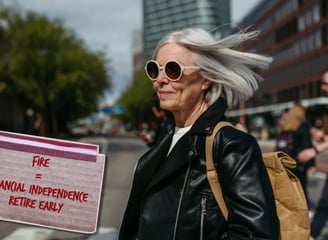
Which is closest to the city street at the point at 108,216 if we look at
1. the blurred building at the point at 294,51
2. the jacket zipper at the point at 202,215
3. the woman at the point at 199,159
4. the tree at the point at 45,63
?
the woman at the point at 199,159

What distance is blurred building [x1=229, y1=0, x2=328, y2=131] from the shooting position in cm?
6362

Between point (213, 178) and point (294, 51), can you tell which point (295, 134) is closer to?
point (213, 178)

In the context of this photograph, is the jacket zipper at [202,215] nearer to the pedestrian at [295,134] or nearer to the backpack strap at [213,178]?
the backpack strap at [213,178]

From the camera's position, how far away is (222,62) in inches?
82.7

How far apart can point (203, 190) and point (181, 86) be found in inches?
17.0

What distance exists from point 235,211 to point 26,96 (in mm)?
52219

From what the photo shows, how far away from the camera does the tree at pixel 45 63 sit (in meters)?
47.6

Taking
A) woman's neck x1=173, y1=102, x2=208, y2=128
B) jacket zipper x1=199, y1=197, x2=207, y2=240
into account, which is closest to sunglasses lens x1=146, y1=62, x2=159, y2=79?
woman's neck x1=173, y1=102, x2=208, y2=128

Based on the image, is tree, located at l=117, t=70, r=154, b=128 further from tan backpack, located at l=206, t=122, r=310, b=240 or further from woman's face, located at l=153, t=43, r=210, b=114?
tan backpack, located at l=206, t=122, r=310, b=240

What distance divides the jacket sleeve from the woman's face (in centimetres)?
30

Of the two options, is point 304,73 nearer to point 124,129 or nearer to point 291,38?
point 291,38

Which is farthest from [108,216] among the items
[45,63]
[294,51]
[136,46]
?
[136,46]

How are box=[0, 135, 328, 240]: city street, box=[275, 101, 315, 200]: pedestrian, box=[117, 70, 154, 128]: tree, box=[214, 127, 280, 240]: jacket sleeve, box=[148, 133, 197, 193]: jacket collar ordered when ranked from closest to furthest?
1. box=[214, 127, 280, 240]: jacket sleeve
2. box=[148, 133, 197, 193]: jacket collar
3. box=[0, 135, 328, 240]: city street
4. box=[275, 101, 315, 200]: pedestrian
5. box=[117, 70, 154, 128]: tree

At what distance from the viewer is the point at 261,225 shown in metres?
1.75
